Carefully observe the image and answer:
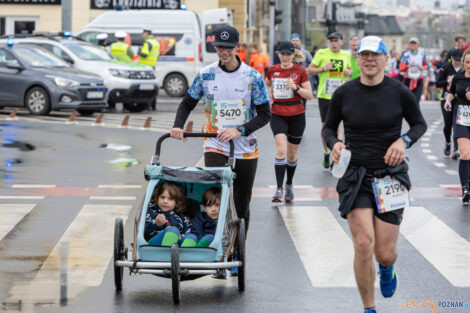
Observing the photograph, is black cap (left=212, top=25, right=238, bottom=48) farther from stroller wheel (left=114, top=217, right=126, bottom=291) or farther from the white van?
the white van

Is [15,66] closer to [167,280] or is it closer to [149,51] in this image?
[149,51]

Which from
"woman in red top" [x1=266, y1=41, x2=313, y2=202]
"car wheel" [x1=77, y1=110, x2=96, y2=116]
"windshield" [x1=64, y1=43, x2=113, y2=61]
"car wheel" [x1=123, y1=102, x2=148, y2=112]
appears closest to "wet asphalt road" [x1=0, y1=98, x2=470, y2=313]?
"woman in red top" [x1=266, y1=41, x2=313, y2=202]

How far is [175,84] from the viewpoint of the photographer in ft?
108

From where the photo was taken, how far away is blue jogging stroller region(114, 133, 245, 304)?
23.3ft

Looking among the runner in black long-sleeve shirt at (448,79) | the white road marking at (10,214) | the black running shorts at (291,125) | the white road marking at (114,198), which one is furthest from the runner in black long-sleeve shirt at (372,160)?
the runner in black long-sleeve shirt at (448,79)

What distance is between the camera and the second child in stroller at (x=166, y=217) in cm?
738

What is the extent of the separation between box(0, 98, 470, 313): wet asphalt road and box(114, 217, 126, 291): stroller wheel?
92 millimetres

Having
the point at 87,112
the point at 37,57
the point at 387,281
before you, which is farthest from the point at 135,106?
the point at 387,281

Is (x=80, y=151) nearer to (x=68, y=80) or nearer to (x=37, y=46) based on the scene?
(x=68, y=80)

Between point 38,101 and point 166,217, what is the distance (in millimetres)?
17552

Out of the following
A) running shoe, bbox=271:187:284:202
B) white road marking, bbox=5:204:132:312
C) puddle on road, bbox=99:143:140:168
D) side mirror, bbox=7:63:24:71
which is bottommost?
white road marking, bbox=5:204:132:312

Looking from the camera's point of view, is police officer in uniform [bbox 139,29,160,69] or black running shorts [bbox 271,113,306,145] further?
police officer in uniform [bbox 139,29,160,69]

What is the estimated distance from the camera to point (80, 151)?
1741 cm

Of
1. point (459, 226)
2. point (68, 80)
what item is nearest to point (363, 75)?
point (459, 226)
